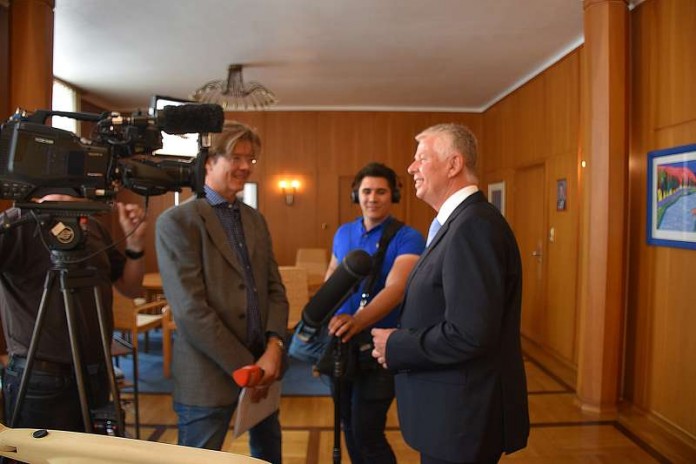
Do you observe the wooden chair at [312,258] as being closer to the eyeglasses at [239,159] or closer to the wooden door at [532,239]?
the wooden door at [532,239]

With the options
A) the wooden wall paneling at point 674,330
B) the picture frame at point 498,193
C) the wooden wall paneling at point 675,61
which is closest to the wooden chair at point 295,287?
the wooden wall paneling at point 674,330

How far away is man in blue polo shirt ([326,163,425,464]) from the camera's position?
188 centimetres

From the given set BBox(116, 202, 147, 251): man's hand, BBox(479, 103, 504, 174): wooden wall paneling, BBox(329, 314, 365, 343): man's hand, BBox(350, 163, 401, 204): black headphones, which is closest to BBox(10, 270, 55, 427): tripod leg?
BBox(116, 202, 147, 251): man's hand

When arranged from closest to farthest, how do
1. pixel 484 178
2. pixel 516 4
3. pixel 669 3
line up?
1. pixel 669 3
2. pixel 516 4
3. pixel 484 178

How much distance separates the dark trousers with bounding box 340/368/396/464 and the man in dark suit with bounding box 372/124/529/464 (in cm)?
41

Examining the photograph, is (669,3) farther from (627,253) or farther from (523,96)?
(523,96)

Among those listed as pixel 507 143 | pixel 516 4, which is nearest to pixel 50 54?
pixel 516 4

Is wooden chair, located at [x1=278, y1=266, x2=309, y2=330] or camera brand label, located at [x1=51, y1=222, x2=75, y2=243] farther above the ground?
camera brand label, located at [x1=51, y1=222, x2=75, y2=243]

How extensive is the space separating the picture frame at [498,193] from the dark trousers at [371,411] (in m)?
4.87

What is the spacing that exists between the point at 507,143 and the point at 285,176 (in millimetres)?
3101

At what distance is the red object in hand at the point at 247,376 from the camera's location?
59.4 inches

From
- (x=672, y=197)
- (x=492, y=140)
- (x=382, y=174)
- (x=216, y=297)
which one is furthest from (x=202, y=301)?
(x=492, y=140)

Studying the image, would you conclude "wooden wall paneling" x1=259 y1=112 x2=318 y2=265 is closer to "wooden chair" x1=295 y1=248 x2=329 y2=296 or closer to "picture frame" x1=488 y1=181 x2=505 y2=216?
"wooden chair" x1=295 y1=248 x2=329 y2=296

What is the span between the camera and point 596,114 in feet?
11.1
